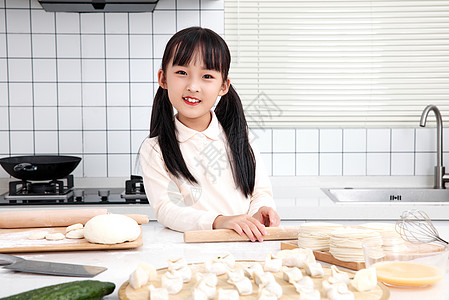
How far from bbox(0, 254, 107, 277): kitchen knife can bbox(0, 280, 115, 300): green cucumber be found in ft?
0.46

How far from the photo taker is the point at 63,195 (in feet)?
7.56

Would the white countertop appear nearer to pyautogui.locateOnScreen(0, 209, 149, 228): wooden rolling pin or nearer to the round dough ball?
the round dough ball

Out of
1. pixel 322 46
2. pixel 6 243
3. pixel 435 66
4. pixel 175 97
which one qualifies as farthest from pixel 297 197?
pixel 6 243

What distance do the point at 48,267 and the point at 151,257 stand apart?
199 mm

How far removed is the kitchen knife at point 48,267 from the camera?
929 mm

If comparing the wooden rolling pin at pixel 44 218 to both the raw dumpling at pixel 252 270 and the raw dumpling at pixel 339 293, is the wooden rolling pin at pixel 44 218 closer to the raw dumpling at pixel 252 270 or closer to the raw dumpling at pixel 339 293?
the raw dumpling at pixel 252 270

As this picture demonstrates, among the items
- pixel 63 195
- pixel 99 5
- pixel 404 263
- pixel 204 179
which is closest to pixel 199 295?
pixel 404 263

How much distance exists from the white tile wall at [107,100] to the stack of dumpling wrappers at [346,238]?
1.61 metres

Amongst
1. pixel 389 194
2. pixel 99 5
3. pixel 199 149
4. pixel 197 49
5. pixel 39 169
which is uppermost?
pixel 99 5

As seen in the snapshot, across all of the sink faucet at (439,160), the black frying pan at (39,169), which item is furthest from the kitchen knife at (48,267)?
the sink faucet at (439,160)

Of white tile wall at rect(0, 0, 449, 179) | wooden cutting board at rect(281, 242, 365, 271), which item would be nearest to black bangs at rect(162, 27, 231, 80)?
wooden cutting board at rect(281, 242, 365, 271)

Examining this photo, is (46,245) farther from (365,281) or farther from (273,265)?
(365,281)

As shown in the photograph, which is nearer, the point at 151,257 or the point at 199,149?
the point at 151,257

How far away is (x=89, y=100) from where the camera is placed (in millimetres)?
2641
